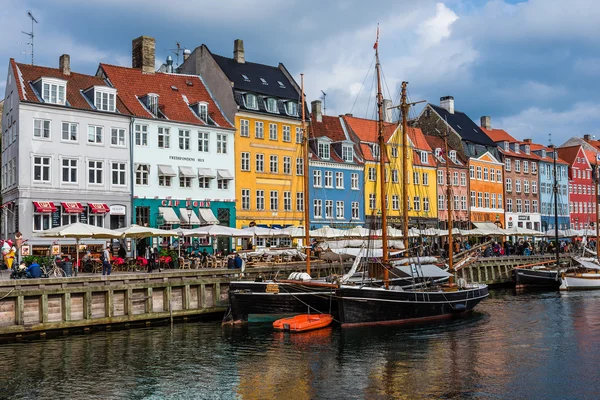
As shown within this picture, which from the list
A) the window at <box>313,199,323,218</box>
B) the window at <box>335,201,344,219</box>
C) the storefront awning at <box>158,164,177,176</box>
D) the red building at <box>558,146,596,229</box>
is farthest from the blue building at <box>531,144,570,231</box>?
the storefront awning at <box>158,164,177,176</box>

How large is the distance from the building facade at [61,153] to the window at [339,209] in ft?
68.5

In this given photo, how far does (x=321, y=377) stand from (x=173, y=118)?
1303 inches

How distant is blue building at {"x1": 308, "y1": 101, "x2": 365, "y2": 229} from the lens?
200 feet

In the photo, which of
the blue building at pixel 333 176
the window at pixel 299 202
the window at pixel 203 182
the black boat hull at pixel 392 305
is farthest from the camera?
the blue building at pixel 333 176

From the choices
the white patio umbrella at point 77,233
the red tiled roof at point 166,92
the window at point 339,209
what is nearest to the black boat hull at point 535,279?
the window at point 339,209

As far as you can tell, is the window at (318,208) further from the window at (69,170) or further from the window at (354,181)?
the window at (69,170)

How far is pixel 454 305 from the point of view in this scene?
117 feet

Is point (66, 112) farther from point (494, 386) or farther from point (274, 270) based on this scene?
point (494, 386)

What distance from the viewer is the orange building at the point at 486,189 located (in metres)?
77.6

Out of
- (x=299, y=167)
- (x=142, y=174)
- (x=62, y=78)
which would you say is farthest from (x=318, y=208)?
(x=62, y=78)

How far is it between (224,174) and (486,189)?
3722 centimetres

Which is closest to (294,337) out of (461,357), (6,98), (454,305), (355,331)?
(355,331)

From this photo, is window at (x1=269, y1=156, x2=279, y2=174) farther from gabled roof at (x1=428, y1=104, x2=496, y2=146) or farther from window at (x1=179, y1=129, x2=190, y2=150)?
gabled roof at (x1=428, y1=104, x2=496, y2=146)

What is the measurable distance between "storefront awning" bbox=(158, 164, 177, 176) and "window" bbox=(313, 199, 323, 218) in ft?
48.0
